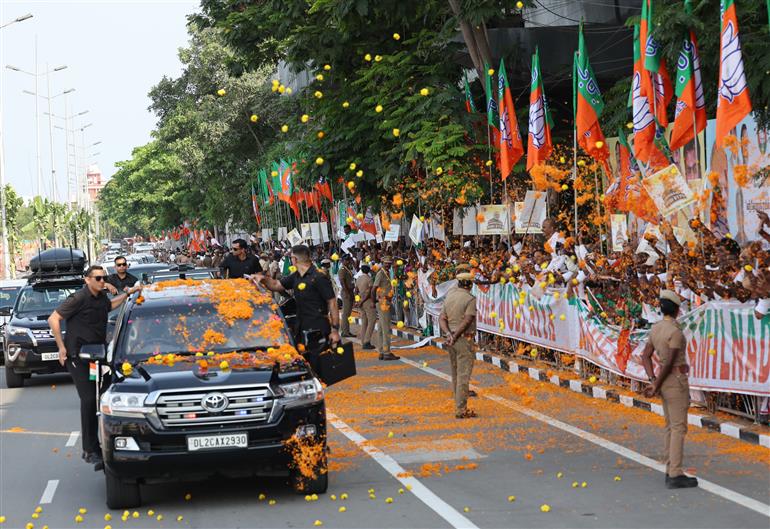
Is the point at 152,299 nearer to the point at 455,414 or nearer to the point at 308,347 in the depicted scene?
the point at 308,347

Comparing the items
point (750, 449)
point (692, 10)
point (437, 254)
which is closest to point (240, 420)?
point (750, 449)

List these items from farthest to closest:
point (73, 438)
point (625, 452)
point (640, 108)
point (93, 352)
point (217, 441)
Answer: point (640, 108)
point (73, 438)
point (625, 452)
point (93, 352)
point (217, 441)

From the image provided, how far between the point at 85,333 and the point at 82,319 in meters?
0.14

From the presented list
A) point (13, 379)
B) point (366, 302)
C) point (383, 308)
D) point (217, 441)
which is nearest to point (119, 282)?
point (13, 379)

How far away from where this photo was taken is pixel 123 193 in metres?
106

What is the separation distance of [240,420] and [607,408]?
21.7ft

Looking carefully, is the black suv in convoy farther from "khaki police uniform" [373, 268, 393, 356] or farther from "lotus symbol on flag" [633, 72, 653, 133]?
"lotus symbol on flag" [633, 72, 653, 133]

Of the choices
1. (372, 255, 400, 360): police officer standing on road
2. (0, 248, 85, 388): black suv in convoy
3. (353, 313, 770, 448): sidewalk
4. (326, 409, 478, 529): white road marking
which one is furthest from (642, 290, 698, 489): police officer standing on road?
(0, 248, 85, 388): black suv in convoy

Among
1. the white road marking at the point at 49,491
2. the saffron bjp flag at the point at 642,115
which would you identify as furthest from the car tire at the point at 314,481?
the saffron bjp flag at the point at 642,115

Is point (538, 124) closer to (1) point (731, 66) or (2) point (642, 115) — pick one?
(2) point (642, 115)

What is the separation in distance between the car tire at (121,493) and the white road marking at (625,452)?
4574mm

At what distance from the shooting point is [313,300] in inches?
510

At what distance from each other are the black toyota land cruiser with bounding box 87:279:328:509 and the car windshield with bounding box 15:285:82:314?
12003 mm

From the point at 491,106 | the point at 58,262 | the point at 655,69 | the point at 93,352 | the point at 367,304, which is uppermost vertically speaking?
the point at 491,106
